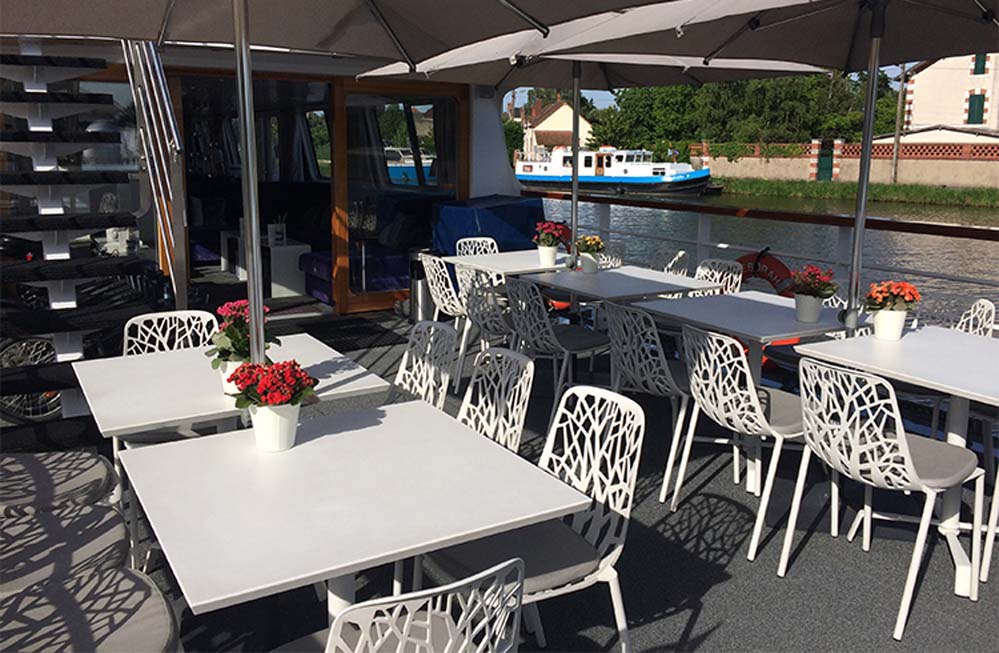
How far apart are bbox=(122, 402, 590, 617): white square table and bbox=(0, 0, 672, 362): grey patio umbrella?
1.50 feet

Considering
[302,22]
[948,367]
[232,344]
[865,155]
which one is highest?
[302,22]

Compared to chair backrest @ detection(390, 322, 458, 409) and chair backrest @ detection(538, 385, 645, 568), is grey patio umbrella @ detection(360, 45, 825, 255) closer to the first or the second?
chair backrest @ detection(390, 322, 458, 409)

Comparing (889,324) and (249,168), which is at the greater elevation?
(249,168)

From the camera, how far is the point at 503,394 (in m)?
2.91

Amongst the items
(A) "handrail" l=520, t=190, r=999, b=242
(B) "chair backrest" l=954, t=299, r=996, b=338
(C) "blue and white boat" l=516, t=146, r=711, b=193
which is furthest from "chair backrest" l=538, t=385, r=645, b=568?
(C) "blue and white boat" l=516, t=146, r=711, b=193

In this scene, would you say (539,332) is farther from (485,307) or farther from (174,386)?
(174,386)

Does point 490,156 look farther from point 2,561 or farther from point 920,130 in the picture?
point 920,130

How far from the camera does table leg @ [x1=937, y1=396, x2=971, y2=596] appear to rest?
9.52 feet

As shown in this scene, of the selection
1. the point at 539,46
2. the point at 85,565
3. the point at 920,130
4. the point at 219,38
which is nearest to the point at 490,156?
the point at 539,46

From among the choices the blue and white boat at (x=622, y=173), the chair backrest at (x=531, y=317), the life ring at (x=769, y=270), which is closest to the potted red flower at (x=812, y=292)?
the chair backrest at (x=531, y=317)

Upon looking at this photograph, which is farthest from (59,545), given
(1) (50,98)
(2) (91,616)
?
(1) (50,98)

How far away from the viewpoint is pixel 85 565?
2.27 meters

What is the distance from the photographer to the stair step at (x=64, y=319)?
409cm

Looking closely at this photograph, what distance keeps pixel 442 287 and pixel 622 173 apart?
25492mm
